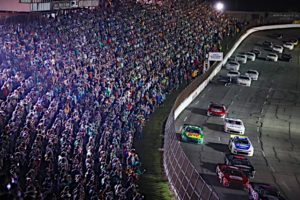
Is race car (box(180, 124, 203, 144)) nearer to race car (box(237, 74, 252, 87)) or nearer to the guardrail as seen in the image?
the guardrail

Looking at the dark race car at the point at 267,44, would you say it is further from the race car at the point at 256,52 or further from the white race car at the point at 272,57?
the white race car at the point at 272,57

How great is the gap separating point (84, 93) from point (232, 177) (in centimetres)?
988

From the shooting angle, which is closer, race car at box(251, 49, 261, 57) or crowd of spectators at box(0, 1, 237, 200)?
crowd of spectators at box(0, 1, 237, 200)

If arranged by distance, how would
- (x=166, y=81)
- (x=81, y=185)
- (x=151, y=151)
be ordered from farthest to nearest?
(x=166, y=81) → (x=151, y=151) → (x=81, y=185)

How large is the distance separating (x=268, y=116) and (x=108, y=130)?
19.0m

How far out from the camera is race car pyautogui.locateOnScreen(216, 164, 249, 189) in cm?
2531

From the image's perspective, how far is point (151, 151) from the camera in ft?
92.8

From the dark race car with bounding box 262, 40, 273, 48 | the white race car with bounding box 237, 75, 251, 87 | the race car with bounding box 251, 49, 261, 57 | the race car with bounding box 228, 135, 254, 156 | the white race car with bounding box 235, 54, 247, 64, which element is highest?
the dark race car with bounding box 262, 40, 273, 48

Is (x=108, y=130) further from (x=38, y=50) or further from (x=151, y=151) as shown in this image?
(x=38, y=50)

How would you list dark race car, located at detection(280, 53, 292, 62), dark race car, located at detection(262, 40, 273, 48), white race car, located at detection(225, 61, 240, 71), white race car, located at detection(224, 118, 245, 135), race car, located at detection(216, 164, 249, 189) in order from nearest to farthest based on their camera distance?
race car, located at detection(216, 164, 249, 189) → white race car, located at detection(224, 118, 245, 135) → white race car, located at detection(225, 61, 240, 71) → dark race car, located at detection(280, 53, 292, 62) → dark race car, located at detection(262, 40, 273, 48)

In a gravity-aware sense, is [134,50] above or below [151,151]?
above

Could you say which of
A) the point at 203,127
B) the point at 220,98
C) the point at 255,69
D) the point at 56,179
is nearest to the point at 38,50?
the point at 203,127

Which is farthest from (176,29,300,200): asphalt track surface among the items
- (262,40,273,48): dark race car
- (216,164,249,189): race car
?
(262,40,273,48): dark race car

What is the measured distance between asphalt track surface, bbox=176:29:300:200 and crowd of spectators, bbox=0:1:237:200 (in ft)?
11.6
